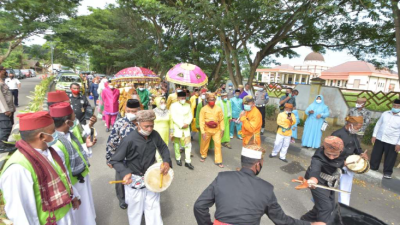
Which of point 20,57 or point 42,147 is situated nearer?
point 42,147

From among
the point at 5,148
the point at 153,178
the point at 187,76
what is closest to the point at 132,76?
the point at 187,76

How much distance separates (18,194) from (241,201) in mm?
1704

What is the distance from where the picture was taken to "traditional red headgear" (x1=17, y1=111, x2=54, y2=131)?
1.67 metres

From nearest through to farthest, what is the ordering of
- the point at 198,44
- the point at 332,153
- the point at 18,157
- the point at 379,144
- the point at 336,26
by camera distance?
the point at 18,157 < the point at 332,153 < the point at 379,144 < the point at 336,26 < the point at 198,44

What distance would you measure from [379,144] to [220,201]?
208 inches

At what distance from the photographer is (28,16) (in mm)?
15195

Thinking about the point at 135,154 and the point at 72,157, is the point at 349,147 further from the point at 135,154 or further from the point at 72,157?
the point at 72,157

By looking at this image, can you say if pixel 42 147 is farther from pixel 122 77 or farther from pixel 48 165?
pixel 122 77

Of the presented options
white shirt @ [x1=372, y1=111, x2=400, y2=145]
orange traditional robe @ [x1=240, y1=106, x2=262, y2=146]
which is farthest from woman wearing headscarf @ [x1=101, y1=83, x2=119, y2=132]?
white shirt @ [x1=372, y1=111, x2=400, y2=145]

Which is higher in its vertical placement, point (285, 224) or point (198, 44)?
point (198, 44)

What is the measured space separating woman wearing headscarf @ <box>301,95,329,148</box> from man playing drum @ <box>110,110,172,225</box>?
5283 mm

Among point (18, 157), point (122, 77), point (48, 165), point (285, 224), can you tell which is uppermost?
point (122, 77)

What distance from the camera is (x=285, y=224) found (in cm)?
178

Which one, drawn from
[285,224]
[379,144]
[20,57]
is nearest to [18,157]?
[285,224]
